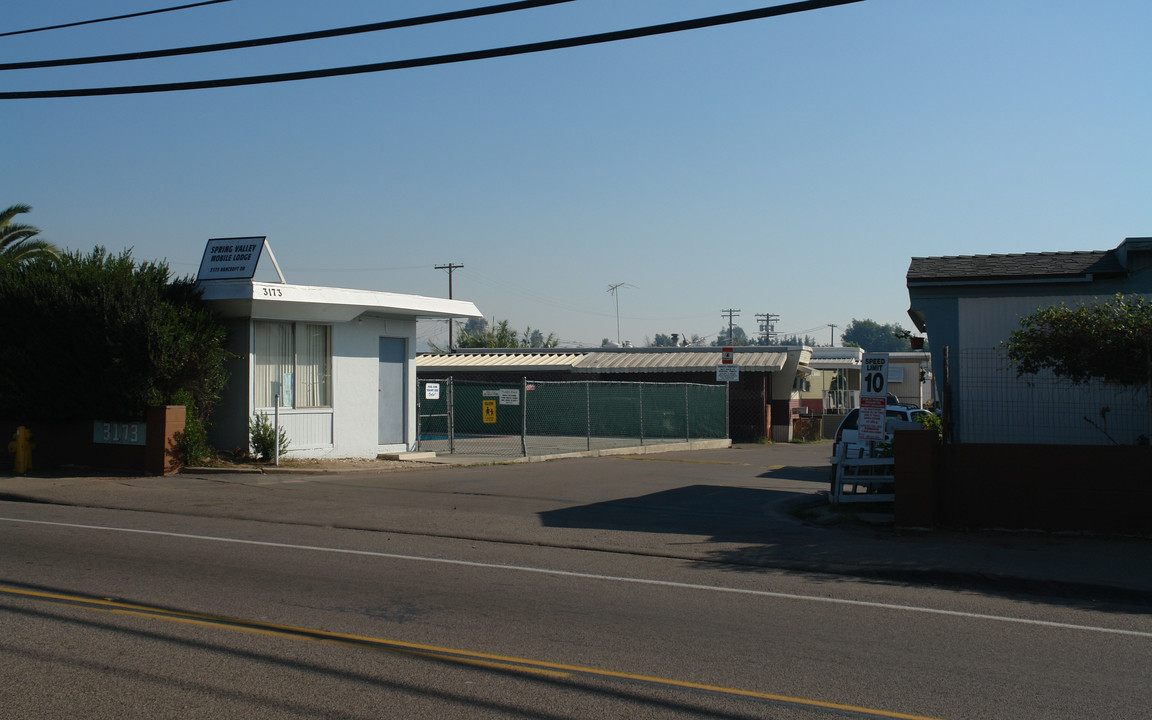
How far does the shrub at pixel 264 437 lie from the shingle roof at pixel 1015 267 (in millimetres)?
12256

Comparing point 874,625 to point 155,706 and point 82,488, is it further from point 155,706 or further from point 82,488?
point 82,488

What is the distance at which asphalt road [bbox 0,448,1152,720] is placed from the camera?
546cm

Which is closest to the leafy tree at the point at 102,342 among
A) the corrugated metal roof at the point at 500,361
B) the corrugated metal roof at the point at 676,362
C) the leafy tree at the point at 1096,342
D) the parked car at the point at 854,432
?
the parked car at the point at 854,432

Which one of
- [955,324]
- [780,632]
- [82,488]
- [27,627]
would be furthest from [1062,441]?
[82,488]

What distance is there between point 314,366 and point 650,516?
948 cm

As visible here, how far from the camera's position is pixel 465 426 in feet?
114

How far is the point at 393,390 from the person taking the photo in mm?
22297

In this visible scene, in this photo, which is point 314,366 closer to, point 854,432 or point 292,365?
point 292,365

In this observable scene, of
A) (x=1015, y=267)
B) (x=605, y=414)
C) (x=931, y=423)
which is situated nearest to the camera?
(x=931, y=423)

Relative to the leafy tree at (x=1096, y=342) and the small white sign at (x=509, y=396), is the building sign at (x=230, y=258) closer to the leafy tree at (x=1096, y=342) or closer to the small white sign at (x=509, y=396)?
the small white sign at (x=509, y=396)

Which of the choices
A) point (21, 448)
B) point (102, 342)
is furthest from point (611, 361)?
point (21, 448)

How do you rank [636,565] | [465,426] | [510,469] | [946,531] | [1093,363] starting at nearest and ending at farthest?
[636,565] < [1093,363] < [946,531] < [510,469] < [465,426]

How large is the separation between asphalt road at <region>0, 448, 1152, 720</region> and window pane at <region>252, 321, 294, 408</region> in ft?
20.7

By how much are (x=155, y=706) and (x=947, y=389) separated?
429 inches
